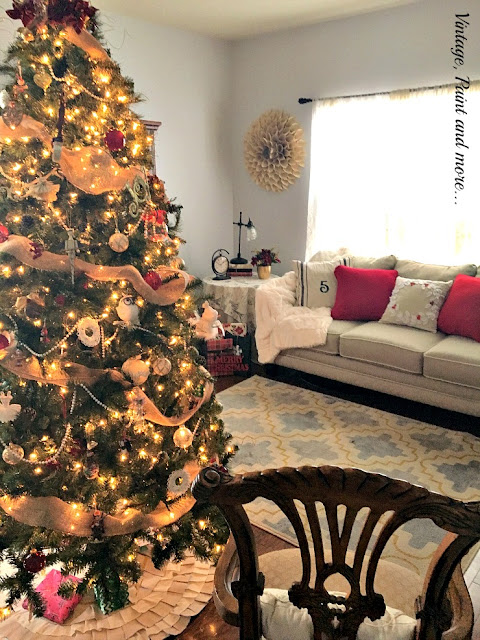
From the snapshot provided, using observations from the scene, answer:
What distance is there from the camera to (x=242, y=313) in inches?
162

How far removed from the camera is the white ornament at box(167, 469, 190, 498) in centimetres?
175

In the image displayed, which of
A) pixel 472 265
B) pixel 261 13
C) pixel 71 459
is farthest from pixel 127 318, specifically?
pixel 261 13

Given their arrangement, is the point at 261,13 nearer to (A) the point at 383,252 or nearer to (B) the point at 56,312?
(A) the point at 383,252

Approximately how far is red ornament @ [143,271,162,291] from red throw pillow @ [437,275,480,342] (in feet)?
7.58

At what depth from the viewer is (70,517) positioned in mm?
1676

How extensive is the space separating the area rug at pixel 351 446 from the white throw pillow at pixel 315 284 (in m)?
0.72

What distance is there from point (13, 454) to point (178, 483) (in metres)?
0.55

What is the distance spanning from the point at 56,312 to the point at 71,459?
0.51 metres

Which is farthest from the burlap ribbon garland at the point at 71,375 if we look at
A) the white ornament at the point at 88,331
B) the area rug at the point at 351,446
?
the area rug at the point at 351,446

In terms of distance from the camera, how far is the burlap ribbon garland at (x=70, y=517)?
1.65 meters

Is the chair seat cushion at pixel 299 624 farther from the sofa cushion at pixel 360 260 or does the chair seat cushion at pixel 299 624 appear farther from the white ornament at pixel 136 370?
the sofa cushion at pixel 360 260

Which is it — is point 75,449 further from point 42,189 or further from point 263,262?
point 263,262

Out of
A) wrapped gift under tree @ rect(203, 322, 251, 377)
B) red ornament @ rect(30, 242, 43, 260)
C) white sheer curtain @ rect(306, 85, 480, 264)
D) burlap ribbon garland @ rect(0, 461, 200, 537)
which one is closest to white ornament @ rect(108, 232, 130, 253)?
red ornament @ rect(30, 242, 43, 260)

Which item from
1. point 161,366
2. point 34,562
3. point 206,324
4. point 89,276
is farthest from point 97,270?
point 34,562
